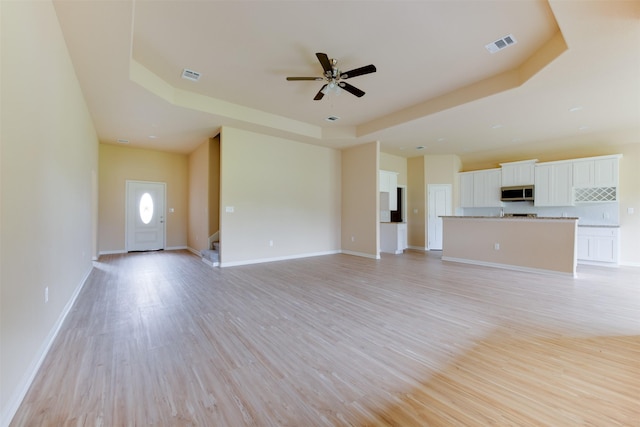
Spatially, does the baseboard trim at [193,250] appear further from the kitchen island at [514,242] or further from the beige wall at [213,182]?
the kitchen island at [514,242]

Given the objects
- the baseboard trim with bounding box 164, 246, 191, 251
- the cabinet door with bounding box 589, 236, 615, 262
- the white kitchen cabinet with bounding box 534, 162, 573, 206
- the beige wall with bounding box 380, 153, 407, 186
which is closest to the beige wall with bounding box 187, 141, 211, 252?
the baseboard trim with bounding box 164, 246, 191, 251

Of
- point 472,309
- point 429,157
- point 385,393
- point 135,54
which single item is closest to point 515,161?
point 429,157

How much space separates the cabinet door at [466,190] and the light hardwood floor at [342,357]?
14.4 feet

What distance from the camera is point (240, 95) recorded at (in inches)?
184

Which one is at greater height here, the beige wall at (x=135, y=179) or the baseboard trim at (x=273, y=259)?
the beige wall at (x=135, y=179)

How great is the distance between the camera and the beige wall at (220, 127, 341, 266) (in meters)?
5.65

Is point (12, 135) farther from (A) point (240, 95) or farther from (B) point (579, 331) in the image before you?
(B) point (579, 331)

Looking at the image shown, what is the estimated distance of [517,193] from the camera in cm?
728

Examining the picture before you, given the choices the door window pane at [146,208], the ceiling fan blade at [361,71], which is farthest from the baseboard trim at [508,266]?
the door window pane at [146,208]

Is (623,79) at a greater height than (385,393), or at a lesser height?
greater

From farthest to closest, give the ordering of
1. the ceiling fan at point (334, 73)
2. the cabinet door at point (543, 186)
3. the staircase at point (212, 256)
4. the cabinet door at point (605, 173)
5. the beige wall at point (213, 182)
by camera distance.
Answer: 1. the cabinet door at point (543, 186)
2. the beige wall at point (213, 182)
3. the cabinet door at point (605, 173)
4. the staircase at point (212, 256)
5. the ceiling fan at point (334, 73)

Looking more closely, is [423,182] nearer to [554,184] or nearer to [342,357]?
[554,184]

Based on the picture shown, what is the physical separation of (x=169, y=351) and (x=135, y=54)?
358cm

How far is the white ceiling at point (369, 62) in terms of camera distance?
263cm
